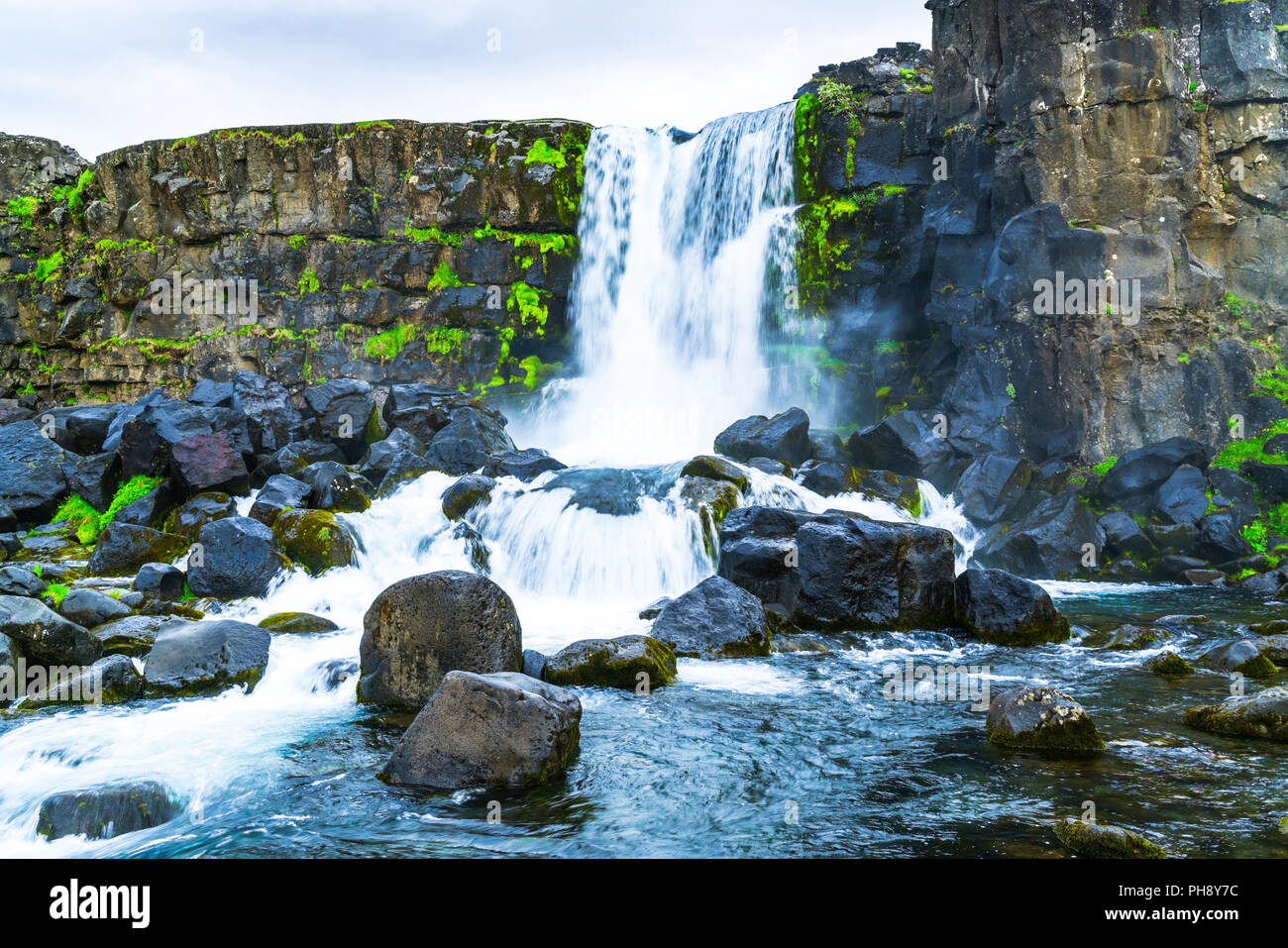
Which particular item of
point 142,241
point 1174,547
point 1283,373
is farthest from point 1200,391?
point 142,241

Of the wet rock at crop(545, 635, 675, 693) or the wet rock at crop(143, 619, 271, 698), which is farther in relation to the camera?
the wet rock at crop(545, 635, 675, 693)

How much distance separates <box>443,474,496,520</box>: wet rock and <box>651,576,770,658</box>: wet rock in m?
5.69

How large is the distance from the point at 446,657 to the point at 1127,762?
5.65 meters

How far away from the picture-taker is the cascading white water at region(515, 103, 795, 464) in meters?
24.4

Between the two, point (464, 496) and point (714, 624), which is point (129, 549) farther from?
point (714, 624)

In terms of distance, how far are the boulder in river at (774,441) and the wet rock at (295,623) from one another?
9.54 metres

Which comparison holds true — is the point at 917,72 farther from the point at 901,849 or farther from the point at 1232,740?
the point at 901,849

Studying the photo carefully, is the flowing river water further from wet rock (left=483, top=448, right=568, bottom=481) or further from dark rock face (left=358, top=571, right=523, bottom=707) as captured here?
wet rock (left=483, top=448, right=568, bottom=481)

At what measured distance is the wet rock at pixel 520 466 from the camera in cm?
1684

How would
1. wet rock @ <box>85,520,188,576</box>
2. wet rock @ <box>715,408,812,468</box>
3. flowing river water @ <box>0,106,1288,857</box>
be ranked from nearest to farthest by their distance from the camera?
1. flowing river water @ <box>0,106,1288,857</box>
2. wet rock @ <box>85,520,188,576</box>
3. wet rock @ <box>715,408,812,468</box>

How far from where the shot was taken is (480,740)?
6.36 m

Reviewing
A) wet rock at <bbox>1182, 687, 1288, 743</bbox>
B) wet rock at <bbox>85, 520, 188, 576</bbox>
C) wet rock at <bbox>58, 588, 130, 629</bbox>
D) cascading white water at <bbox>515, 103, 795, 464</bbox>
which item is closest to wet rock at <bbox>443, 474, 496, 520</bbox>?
wet rock at <bbox>85, 520, 188, 576</bbox>

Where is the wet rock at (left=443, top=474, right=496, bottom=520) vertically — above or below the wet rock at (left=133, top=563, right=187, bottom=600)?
above

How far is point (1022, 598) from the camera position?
11008 mm
